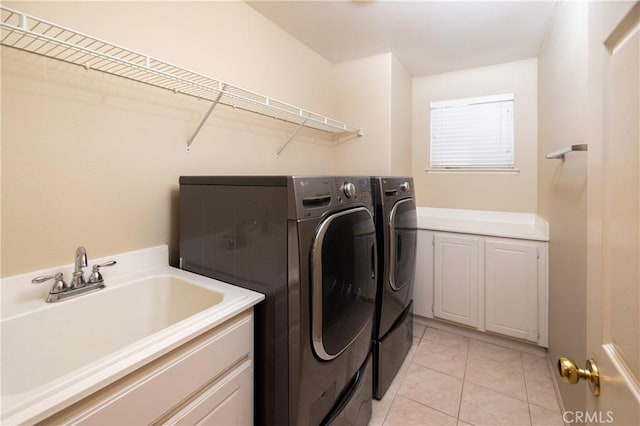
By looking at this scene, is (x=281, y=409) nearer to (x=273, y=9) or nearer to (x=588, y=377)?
(x=588, y=377)

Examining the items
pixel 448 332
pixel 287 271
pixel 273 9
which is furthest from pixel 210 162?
pixel 448 332

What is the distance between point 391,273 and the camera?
1.75 meters

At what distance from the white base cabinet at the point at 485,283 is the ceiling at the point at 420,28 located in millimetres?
1596

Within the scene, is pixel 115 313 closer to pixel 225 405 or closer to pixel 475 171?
pixel 225 405

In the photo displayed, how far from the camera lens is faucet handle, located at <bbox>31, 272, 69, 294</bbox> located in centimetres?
104

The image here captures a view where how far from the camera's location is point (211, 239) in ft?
4.20

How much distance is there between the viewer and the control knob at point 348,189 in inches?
48.8

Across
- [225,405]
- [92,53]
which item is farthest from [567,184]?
[92,53]

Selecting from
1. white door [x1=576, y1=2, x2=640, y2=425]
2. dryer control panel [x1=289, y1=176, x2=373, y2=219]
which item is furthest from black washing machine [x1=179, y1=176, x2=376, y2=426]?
white door [x1=576, y1=2, x2=640, y2=425]

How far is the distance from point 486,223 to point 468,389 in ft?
4.61

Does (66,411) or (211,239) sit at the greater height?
(211,239)

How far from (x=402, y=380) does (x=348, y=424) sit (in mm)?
807

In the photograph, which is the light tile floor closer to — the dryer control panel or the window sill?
the dryer control panel

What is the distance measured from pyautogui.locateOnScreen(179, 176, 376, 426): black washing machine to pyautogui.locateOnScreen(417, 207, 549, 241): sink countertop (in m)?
1.51
